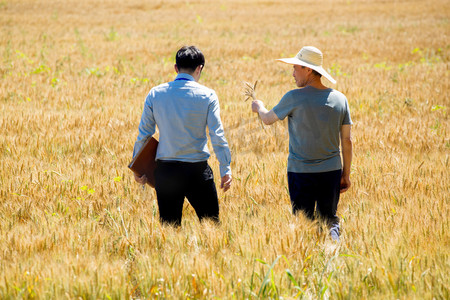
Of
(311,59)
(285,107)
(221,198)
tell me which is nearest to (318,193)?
(285,107)

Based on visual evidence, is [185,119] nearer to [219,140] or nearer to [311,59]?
[219,140]

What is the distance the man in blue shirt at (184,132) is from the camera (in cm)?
329

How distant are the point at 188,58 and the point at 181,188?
3.27ft

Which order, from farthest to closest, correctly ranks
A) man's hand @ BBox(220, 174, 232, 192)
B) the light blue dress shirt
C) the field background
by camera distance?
1. man's hand @ BBox(220, 174, 232, 192)
2. the light blue dress shirt
3. the field background

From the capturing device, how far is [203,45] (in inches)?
758

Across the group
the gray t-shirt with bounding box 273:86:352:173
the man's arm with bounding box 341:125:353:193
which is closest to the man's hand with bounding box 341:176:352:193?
the man's arm with bounding box 341:125:353:193

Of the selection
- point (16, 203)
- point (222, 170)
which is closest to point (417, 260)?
point (222, 170)

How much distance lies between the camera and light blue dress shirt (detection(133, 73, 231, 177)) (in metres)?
3.28

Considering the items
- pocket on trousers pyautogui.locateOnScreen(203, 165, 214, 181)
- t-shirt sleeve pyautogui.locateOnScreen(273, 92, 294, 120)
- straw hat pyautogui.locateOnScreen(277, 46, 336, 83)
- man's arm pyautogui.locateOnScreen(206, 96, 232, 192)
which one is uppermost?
straw hat pyautogui.locateOnScreen(277, 46, 336, 83)

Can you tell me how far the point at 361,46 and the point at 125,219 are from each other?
56.5ft

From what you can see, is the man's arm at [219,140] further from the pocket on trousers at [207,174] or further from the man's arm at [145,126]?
the man's arm at [145,126]

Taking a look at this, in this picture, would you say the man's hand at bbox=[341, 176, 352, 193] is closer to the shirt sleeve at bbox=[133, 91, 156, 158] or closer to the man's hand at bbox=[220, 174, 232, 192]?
the man's hand at bbox=[220, 174, 232, 192]

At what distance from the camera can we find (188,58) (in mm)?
3312

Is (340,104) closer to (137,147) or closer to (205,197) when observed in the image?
(205,197)
